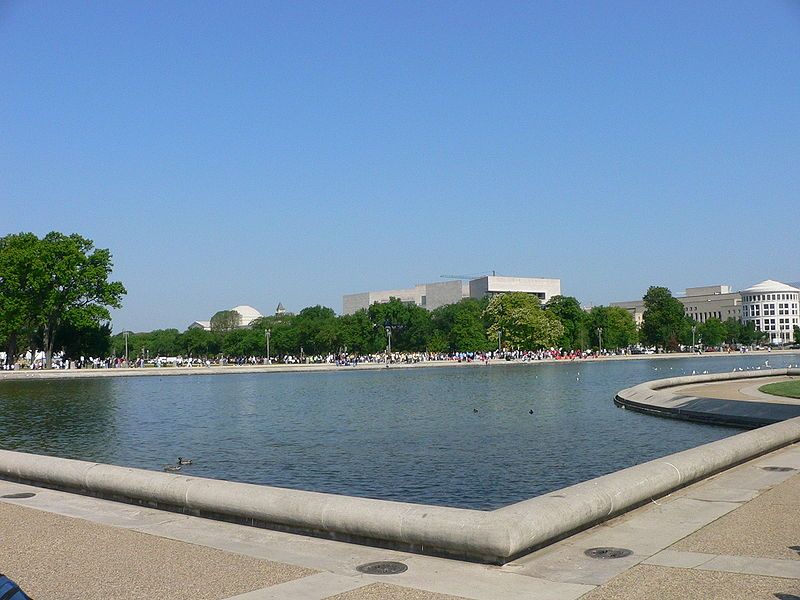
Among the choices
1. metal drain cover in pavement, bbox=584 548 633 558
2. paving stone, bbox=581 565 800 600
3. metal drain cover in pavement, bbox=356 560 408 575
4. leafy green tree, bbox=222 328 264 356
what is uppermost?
leafy green tree, bbox=222 328 264 356

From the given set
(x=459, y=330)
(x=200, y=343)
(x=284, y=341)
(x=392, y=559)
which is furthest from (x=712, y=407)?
(x=200, y=343)

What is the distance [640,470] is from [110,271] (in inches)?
3485

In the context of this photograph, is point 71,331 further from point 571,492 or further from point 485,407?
point 571,492

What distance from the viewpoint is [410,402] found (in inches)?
1510

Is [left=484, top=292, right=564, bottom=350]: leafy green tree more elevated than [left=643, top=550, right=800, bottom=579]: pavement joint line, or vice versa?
[left=484, top=292, right=564, bottom=350]: leafy green tree

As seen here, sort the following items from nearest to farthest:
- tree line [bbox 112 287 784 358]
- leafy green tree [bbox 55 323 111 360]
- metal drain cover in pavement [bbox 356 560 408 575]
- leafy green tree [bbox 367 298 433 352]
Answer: metal drain cover in pavement [bbox 356 560 408 575] → leafy green tree [bbox 55 323 111 360] → tree line [bbox 112 287 784 358] → leafy green tree [bbox 367 298 433 352]

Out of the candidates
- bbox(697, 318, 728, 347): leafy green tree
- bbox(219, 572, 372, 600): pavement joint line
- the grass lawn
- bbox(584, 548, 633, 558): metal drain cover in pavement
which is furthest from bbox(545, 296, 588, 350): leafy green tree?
bbox(219, 572, 372, 600): pavement joint line

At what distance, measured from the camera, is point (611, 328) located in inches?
6309

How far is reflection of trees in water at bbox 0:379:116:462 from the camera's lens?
22875mm

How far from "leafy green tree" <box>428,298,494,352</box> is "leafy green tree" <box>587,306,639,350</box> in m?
22.0

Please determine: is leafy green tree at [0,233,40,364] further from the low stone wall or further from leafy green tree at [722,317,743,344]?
leafy green tree at [722,317,743,344]

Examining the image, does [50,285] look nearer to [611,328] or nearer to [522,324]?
[522,324]

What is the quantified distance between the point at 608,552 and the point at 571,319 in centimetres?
13975

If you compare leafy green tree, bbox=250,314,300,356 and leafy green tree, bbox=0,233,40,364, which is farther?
leafy green tree, bbox=250,314,300,356
